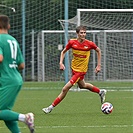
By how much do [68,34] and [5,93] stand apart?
54.5ft

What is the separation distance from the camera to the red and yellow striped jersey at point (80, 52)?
50.2ft

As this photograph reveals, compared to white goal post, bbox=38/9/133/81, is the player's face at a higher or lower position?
higher

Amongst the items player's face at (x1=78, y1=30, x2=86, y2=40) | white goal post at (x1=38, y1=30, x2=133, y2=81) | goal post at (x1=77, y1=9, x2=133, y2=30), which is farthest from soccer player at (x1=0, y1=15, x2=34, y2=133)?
white goal post at (x1=38, y1=30, x2=133, y2=81)

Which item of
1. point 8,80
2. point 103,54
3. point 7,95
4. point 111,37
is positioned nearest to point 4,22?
point 8,80

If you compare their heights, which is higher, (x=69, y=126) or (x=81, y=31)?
(x=81, y=31)

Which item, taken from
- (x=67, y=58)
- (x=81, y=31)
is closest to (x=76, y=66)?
(x=81, y=31)

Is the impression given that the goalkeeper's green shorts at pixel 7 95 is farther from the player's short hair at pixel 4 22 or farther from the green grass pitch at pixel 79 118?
the green grass pitch at pixel 79 118

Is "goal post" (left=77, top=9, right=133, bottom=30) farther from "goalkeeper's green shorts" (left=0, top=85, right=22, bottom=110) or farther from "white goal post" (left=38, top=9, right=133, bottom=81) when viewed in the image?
"goalkeeper's green shorts" (left=0, top=85, right=22, bottom=110)

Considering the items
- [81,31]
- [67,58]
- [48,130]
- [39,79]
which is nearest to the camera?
[48,130]

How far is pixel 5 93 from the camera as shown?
9.09m

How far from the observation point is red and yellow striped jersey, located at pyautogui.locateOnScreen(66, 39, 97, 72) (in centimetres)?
1530

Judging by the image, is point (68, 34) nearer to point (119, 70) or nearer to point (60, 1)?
point (60, 1)

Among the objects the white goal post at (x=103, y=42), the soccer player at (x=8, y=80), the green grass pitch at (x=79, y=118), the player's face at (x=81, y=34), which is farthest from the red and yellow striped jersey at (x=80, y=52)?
the white goal post at (x=103, y=42)

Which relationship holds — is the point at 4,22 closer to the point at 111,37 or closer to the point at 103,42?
the point at 103,42
